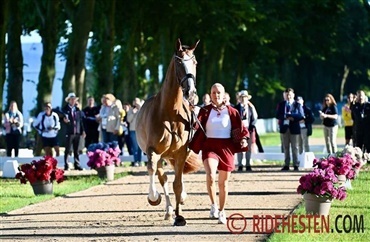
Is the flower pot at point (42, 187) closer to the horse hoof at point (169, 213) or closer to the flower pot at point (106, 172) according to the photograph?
the flower pot at point (106, 172)

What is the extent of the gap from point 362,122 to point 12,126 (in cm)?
1065

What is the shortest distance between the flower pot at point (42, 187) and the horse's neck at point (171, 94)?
6151 millimetres

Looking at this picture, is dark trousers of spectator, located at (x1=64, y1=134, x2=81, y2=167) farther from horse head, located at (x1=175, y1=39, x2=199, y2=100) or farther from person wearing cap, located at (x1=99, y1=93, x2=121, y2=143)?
horse head, located at (x1=175, y1=39, x2=199, y2=100)

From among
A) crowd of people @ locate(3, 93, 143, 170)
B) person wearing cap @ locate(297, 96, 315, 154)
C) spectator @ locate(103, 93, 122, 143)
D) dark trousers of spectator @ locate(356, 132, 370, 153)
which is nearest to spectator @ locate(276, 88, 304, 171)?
person wearing cap @ locate(297, 96, 315, 154)

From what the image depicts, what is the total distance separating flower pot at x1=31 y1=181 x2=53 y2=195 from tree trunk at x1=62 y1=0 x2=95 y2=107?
60.3 feet

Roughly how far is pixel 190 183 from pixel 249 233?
1082 centimetres

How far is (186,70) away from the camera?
17547 mm

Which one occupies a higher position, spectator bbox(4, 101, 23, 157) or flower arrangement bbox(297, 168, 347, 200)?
spectator bbox(4, 101, 23, 157)

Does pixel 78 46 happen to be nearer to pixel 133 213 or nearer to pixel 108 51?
pixel 108 51

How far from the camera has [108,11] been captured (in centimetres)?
4788

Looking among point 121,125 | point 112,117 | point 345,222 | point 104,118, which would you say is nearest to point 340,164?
point 345,222

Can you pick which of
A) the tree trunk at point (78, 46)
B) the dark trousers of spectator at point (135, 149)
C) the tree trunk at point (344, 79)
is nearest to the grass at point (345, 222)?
the dark trousers of spectator at point (135, 149)

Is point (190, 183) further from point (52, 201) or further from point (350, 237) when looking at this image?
point (350, 237)

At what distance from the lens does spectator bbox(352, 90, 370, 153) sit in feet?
112
